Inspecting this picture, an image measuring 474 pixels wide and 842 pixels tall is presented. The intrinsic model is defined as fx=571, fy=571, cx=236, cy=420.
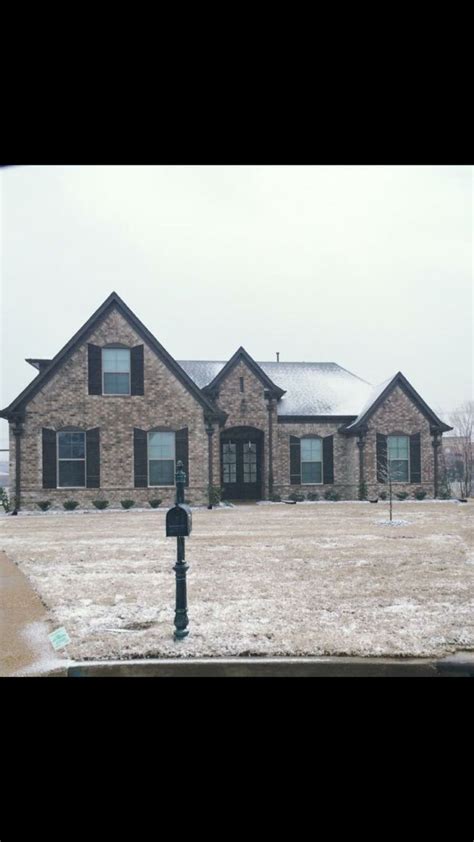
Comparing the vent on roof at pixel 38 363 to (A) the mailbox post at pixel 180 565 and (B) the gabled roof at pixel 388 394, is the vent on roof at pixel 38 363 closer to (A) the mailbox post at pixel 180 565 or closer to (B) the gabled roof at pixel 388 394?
(B) the gabled roof at pixel 388 394

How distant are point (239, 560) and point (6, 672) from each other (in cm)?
425

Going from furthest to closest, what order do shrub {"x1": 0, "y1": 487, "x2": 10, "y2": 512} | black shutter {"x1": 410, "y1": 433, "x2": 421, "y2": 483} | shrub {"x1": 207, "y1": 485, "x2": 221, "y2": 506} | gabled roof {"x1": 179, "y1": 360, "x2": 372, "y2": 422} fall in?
1. gabled roof {"x1": 179, "y1": 360, "x2": 372, "y2": 422}
2. black shutter {"x1": 410, "y1": 433, "x2": 421, "y2": 483}
3. shrub {"x1": 207, "y1": 485, "x2": 221, "y2": 506}
4. shrub {"x1": 0, "y1": 487, "x2": 10, "y2": 512}

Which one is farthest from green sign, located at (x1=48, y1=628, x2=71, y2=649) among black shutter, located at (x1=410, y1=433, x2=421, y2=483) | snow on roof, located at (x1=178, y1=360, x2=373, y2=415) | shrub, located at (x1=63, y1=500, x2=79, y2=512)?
black shutter, located at (x1=410, y1=433, x2=421, y2=483)

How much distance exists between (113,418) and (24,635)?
1204 cm

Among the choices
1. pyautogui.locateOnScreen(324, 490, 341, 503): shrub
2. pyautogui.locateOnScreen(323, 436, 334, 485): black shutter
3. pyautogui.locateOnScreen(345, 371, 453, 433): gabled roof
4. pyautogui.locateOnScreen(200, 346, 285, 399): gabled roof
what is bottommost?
pyautogui.locateOnScreen(324, 490, 341, 503): shrub

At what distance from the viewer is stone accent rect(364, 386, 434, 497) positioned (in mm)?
18922

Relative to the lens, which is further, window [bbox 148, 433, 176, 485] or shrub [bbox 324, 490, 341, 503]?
shrub [bbox 324, 490, 341, 503]

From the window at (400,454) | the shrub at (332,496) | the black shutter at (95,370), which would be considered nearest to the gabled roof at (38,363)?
the black shutter at (95,370)

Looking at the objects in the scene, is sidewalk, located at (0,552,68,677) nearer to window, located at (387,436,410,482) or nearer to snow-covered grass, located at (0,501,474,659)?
snow-covered grass, located at (0,501,474,659)

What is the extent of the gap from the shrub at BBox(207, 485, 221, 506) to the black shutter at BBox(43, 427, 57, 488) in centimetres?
427
